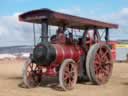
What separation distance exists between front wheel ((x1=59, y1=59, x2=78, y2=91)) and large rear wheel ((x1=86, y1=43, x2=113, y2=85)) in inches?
34.2

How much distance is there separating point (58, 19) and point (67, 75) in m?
1.95

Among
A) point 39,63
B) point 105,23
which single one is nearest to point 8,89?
point 39,63

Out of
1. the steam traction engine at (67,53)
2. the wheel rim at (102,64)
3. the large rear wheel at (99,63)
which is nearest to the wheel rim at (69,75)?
the steam traction engine at (67,53)

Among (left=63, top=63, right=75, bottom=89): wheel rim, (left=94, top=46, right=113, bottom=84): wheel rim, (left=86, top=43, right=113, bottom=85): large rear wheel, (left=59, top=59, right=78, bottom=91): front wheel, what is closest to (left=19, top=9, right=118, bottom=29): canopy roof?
(left=86, top=43, right=113, bottom=85): large rear wheel

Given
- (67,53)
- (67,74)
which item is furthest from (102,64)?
(67,74)

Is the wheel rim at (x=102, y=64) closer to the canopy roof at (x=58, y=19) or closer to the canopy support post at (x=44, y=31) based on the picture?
the canopy roof at (x=58, y=19)

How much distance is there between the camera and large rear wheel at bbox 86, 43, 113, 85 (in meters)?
14.7

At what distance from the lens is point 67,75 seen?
1362 centimetres

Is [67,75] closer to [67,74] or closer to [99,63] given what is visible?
[67,74]

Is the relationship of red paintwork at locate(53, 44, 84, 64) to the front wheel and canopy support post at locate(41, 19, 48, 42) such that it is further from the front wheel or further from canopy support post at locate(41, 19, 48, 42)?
canopy support post at locate(41, 19, 48, 42)

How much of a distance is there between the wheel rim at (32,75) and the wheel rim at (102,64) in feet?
7.11

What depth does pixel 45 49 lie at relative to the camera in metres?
13.5

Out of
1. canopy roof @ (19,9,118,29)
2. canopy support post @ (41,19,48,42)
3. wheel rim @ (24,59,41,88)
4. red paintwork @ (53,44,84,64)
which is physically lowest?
wheel rim @ (24,59,41,88)

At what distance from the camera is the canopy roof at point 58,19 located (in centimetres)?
1340
